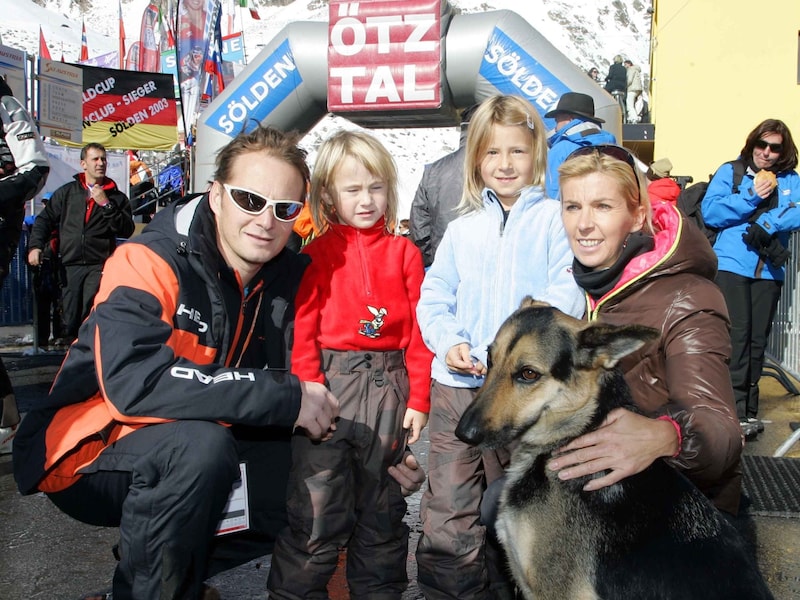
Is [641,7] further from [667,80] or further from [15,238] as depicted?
[15,238]

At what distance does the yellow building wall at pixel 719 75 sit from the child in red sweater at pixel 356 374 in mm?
15601

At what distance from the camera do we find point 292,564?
286cm

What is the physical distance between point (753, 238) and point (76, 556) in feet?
18.7

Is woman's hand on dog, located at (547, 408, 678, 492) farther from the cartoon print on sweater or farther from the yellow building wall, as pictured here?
the yellow building wall

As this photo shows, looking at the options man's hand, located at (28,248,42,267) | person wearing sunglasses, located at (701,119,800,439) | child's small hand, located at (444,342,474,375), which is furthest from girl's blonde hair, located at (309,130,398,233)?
man's hand, located at (28,248,42,267)

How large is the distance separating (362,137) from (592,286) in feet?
4.32

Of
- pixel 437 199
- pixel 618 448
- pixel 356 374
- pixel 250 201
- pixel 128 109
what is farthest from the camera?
pixel 128 109

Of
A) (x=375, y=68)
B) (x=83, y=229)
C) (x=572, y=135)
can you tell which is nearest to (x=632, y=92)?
(x=375, y=68)

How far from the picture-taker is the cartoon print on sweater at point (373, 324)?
3055mm

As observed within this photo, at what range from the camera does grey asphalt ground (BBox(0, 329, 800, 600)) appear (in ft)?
10.3

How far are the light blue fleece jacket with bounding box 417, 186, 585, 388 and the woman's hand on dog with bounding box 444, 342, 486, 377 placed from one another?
5 cm

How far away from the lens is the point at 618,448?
2162 mm

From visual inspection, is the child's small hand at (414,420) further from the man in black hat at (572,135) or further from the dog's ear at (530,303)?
the man in black hat at (572,135)

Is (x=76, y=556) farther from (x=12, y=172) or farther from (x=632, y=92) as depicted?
(x=632, y=92)
